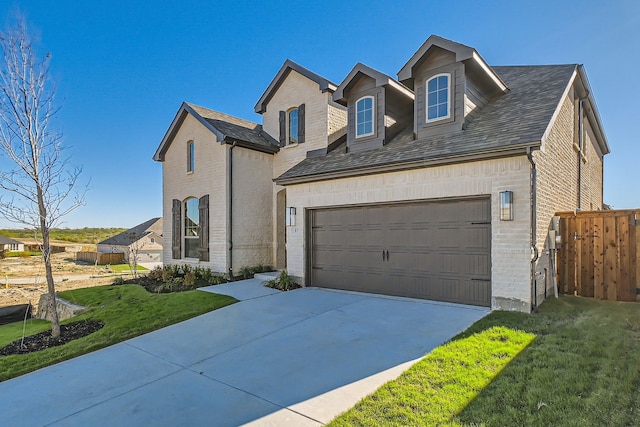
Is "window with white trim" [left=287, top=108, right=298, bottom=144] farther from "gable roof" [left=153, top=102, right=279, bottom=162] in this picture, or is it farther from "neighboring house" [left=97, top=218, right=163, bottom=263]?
"neighboring house" [left=97, top=218, right=163, bottom=263]

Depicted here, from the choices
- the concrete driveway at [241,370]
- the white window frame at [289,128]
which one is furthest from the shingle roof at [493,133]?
the concrete driveway at [241,370]

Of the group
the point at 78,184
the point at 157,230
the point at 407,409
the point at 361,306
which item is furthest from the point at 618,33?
the point at 157,230

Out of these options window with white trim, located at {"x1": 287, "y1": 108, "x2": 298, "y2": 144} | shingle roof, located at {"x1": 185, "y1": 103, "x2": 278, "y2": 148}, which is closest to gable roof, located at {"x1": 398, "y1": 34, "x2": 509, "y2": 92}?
window with white trim, located at {"x1": 287, "y1": 108, "x2": 298, "y2": 144}

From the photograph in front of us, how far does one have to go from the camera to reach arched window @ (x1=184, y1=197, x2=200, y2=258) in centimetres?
1355

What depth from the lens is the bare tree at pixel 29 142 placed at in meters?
7.03

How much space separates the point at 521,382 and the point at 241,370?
136 inches

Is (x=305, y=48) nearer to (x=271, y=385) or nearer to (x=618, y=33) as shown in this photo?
(x=618, y=33)

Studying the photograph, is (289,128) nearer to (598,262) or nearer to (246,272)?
(246,272)

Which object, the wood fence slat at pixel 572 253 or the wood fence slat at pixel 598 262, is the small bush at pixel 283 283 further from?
the wood fence slat at pixel 598 262

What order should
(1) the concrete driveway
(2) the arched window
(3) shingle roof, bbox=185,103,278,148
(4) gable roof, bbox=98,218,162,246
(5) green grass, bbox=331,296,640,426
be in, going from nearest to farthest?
(5) green grass, bbox=331,296,640,426 → (1) the concrete driveway → (3) shingle roof, bbox=185,103,278,148 → (2) the arched window → (4) gable roof, bbox=98,218,162,246

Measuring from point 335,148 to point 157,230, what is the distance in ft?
120

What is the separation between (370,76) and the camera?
9859 millimetres

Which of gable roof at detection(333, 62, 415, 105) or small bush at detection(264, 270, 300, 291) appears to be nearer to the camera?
gable roof at detection(333, 62, 415, 105)

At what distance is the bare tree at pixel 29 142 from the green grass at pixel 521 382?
7.75 m
